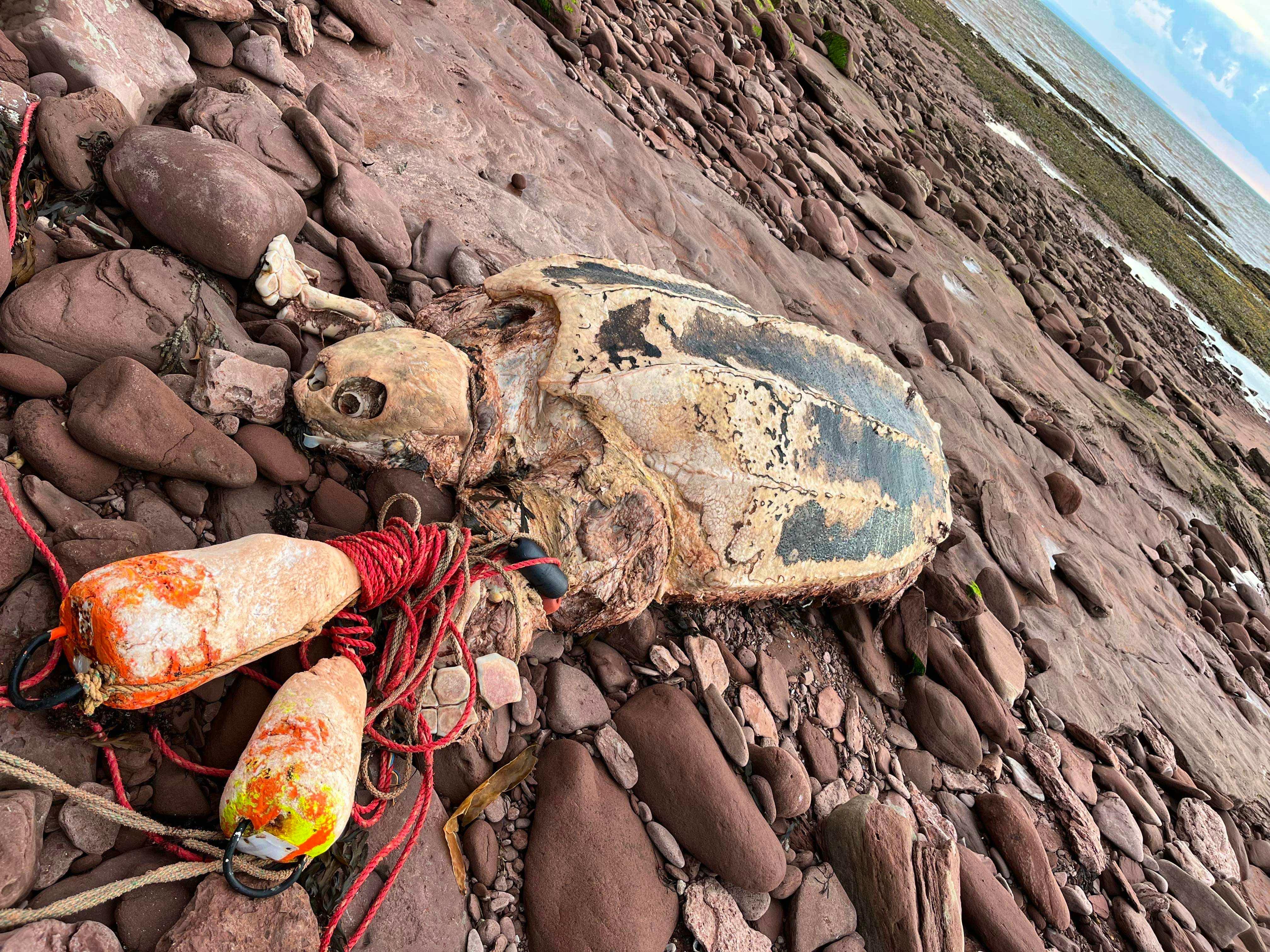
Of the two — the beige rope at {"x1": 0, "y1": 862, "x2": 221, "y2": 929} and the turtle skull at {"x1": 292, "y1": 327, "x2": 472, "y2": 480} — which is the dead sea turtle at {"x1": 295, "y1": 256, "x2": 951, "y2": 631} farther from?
the beige rope at {"x1": 0, "y1": 862, "x2": 221, "y2": 929}

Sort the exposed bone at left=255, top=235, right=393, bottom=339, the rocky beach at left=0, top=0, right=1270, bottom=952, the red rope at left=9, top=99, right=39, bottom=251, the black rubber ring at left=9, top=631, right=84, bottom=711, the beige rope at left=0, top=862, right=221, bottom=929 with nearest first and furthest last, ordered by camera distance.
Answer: the beige rope at left=0, top=862, right=221, bottom=929, the black rubber ring at left=9, top=631, right=84, bottom=711, the rocky beach at left=0, top=0, right=1270, bottom=952, the red rope at left=9, top=99, right=39, bottom=251, the exposed bone at left=255, top=235, right=393, bottom=339

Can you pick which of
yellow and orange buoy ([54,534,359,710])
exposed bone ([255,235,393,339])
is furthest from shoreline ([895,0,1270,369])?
yellow and orange buoy ([54,534,359,710])

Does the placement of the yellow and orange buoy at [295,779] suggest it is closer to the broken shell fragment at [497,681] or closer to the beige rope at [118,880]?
the beige rope at [118,880]

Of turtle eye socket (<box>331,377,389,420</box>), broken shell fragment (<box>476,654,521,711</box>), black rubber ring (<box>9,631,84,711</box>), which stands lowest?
broken shell fragment (<box>476,654,521,711</box>)

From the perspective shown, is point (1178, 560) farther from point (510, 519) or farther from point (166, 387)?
point (166, 387)

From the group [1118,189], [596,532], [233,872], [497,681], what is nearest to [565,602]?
[596,532]

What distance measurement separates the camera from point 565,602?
2.45 meters

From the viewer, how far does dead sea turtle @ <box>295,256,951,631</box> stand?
2.35m

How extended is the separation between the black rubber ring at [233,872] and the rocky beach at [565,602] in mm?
25

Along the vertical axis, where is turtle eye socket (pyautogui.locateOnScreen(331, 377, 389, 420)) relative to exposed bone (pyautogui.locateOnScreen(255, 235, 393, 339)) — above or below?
above

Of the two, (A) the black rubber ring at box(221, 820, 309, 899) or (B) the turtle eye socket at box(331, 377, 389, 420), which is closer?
(A) the black rubber ring at box(221, 820, 309, 899)

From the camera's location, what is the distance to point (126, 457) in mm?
1810

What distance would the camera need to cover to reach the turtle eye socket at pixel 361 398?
2.20 m

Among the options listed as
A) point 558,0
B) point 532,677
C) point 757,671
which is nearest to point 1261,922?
point 757,671
